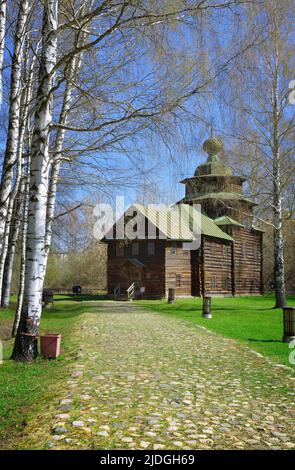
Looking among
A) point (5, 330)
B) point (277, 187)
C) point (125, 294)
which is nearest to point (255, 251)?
point (125, 294)

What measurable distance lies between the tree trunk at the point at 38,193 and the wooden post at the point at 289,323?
24.2 feet

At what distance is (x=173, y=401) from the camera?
229 inches

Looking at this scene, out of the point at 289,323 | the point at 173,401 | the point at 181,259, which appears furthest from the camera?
the point at 181,259

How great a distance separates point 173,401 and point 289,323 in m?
7.15

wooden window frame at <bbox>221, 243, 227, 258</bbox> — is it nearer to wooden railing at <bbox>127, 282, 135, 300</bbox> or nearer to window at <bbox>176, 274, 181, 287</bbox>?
window at <bbox>176, 274, 181, 287</bbox>

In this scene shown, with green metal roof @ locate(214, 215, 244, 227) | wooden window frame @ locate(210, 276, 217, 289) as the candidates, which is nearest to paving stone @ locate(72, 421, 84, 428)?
wooden window frame @ locate(210, 276, 217, 289)

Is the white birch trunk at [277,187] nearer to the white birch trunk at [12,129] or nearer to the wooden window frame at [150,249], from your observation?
the white birch trunk at [12,129]

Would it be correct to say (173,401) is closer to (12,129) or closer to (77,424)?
(77,424)

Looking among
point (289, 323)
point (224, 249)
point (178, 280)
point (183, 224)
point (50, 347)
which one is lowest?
point (50, 347)

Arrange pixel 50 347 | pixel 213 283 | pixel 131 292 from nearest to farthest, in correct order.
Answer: pixel 50 347 < pixel 131 292 < pixel 213 283

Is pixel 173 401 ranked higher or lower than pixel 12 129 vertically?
lower

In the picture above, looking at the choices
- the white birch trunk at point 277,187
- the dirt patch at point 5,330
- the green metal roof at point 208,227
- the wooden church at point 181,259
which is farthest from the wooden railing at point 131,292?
the dirt patch at point 5,330

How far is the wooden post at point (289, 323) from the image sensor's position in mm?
11797

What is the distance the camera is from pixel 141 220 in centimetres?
3794
